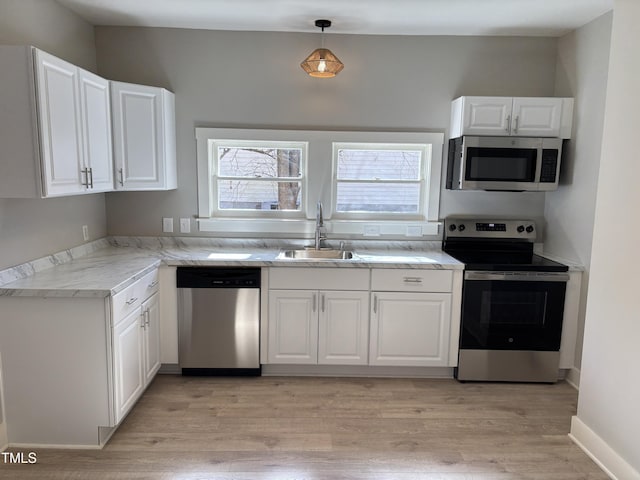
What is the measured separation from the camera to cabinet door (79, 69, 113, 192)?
263 cm

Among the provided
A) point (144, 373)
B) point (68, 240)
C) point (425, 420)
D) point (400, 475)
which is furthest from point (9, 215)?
point (425, 420)

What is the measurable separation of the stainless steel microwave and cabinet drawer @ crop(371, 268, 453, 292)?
27.1 inches

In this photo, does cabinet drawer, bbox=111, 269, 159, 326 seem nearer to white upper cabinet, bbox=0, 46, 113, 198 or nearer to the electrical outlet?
white upper cabinet, bbox=0, 46, 113, 198

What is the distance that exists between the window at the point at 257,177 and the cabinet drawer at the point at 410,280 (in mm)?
954

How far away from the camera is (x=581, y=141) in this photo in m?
3.22

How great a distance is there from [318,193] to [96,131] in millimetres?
1642

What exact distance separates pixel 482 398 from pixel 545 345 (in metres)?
0.62

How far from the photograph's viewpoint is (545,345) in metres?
3.23

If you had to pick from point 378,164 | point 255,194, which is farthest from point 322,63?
point 255,194

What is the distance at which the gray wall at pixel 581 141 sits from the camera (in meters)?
3.03

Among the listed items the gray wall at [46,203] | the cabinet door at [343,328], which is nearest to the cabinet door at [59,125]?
the gray wall at [46,203]

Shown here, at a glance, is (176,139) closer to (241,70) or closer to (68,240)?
(241,70)

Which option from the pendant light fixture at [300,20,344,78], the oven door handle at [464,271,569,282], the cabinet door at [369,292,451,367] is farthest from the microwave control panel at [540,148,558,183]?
the pendant light fixture at [300,20,344,78]

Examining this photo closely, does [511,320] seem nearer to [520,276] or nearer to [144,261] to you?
[520,276]
